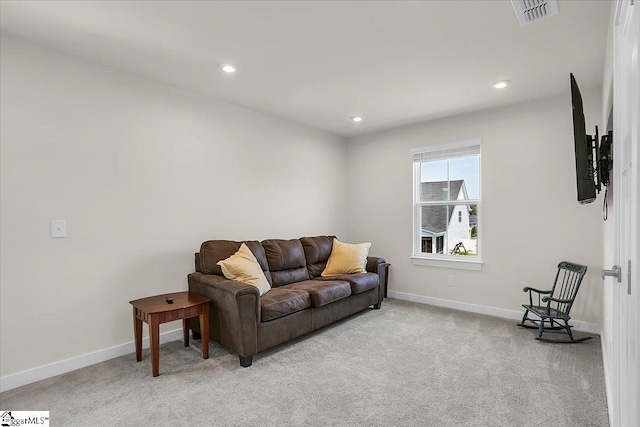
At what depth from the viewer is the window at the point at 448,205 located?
426 centimetres

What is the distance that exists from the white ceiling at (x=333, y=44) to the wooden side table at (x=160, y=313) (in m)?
2.08

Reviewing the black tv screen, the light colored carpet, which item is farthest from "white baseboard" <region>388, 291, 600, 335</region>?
the black tv screen

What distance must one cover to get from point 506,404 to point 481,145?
9.89 ft

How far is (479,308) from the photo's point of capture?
4.13 meters

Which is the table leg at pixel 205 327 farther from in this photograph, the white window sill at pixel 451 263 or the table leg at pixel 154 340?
the white window sill at pixel 451 263

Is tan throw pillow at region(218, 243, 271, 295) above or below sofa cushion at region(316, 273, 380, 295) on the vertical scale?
above

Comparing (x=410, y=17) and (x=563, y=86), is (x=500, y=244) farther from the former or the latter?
(x=410, y=17)

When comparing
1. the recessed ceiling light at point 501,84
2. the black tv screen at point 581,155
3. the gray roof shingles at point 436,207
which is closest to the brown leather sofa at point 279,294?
the gray roof shingles at point 436,207

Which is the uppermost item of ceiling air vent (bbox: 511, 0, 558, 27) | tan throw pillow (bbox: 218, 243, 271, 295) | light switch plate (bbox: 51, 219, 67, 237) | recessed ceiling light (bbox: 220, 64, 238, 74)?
recessed ceiling light (bbox: 220, 64, 238, 74)

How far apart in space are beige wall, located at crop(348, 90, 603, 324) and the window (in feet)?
0.35

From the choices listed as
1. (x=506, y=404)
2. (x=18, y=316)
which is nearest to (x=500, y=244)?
(x=506, y=404)

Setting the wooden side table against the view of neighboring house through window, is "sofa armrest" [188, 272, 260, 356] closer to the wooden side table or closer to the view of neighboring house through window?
the wooden side table

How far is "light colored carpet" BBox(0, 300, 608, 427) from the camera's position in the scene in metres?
2.03

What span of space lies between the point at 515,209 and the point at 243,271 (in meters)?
3.21
